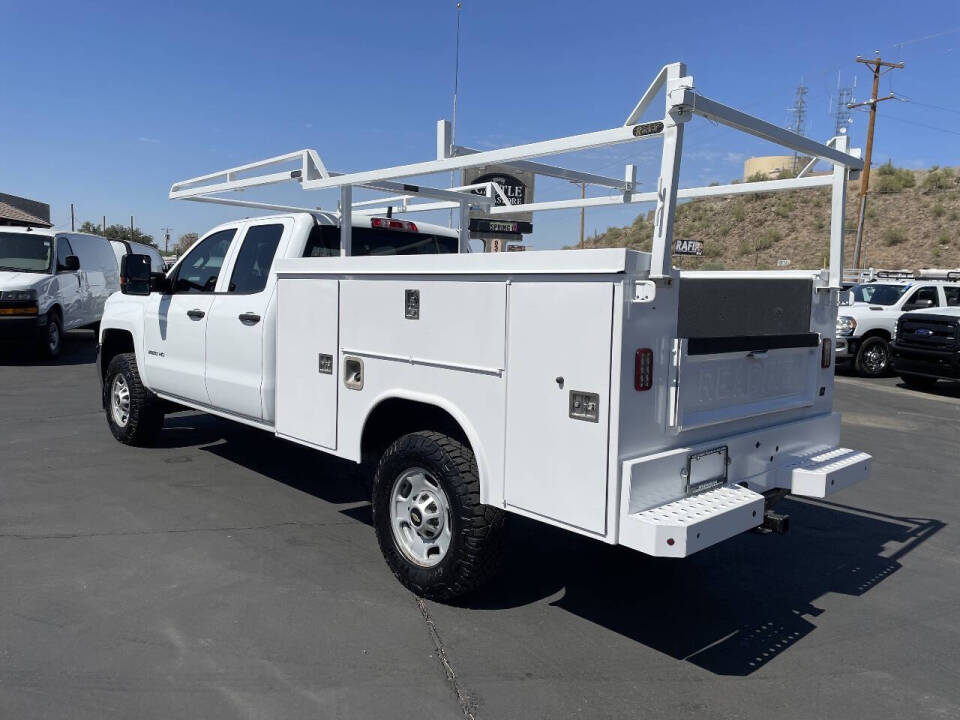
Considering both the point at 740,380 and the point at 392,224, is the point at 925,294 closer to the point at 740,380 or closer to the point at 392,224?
the point at 392,224

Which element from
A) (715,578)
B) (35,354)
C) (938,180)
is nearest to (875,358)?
(715,578)

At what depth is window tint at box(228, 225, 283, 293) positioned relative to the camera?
19.0 ft

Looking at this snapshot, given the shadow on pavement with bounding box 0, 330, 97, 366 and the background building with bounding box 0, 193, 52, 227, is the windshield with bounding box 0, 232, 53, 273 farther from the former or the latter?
the background building with bounding box 0, 193, 52, 227

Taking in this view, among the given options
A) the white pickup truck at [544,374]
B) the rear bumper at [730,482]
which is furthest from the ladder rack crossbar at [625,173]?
the rear bumper at [730,482]

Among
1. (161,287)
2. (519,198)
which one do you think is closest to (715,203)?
(519,198)

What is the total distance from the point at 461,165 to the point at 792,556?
3293 mm

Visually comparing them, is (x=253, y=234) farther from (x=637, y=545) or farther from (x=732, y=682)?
(x=732, y=682)

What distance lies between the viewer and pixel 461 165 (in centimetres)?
421

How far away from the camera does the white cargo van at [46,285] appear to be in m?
13.4

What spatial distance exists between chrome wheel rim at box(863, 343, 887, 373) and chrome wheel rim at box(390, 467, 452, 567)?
13.8 metres

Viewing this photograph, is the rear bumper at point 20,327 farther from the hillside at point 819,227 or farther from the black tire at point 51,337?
the hillside at point 819,227

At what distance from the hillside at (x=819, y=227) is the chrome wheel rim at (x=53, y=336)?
24.8m

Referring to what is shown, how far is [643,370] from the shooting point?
3420 mm

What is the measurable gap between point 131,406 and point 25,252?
9096mm
